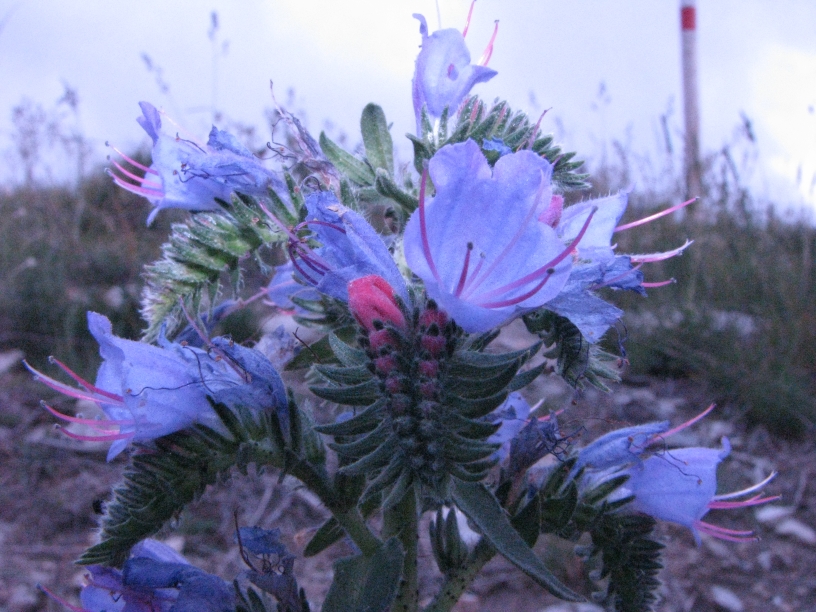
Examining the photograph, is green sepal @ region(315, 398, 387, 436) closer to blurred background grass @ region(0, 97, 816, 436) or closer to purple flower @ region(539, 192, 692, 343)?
purple flower @ region(539, 192, 692, 343)

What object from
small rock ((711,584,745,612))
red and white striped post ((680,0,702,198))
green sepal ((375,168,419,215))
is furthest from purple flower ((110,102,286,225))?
red and white striped post ((680,0,702,198))

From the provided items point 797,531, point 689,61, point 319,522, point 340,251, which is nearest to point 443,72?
point 340,251

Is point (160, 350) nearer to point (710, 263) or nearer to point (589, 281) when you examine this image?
point (589, 281)

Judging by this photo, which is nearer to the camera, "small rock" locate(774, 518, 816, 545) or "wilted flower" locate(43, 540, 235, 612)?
"wilted flower" locate(43, 540, 235, 612)

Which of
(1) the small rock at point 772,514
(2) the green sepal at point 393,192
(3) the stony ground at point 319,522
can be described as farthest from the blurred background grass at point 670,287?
(2) the green sepal at point 393,192

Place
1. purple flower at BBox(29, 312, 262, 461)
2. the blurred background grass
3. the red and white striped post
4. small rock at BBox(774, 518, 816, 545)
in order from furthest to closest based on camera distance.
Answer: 1. the red and white striped post
2. the blurred background grass
3. small rock at BBox(774, 518, 816, 545)
4. purple flower at BBox(29, 312, 262, 461)

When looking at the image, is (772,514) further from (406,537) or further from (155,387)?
(155,387)

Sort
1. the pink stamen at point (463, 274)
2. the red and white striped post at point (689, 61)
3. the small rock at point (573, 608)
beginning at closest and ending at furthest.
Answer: the pink stamen at point (463, 274) < the small rock at point (573, 608) < the red and white striped post at point (689, 61)

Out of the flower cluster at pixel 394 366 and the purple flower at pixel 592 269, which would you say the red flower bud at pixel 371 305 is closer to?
the flower cluster at pixel 394 366
